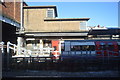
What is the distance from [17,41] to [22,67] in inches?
518

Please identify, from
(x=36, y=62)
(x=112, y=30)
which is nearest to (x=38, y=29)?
(x=112, y=30)

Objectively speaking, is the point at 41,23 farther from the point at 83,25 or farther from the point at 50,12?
the point at 83,25

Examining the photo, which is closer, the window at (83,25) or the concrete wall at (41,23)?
the concrete wall at (41,23)

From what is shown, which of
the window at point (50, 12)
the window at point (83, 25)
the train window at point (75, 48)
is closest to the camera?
the train window at point (75, 48)

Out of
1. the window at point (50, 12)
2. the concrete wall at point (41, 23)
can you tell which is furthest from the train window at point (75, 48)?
the window at point (50, 12)

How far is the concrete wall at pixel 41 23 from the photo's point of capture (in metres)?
27.5

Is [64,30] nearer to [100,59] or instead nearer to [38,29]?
[38,29]

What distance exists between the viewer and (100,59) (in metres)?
13.0

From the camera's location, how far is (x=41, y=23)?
27.9 meters

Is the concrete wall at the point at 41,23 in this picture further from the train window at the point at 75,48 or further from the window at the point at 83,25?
the train window at the point at 75,48

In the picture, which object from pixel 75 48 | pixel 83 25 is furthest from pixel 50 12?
pixel 75 48

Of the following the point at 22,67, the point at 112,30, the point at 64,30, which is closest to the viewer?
the point at 22,67

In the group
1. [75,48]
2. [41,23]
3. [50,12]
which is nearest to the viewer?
[75,48]

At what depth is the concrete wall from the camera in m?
27.5
